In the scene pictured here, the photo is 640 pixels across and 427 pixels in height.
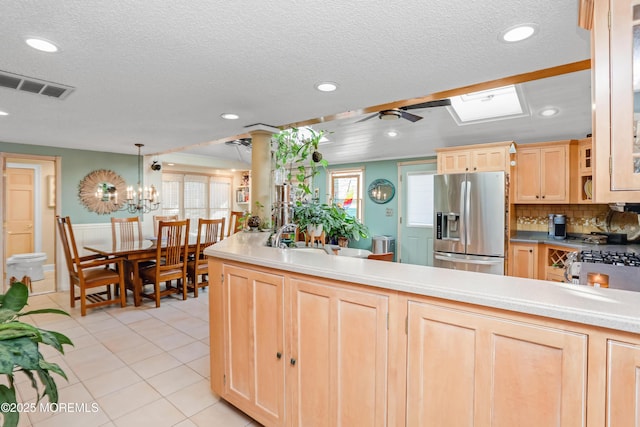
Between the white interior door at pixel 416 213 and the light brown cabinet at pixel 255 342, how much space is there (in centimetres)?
475

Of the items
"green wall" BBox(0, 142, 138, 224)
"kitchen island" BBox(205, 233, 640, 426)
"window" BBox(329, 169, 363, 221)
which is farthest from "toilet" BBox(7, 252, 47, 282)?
"window" BBox(329, 169, 363, 221)

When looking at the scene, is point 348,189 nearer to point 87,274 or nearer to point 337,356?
point 87,274

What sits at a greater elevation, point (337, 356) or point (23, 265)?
point (337, 356)

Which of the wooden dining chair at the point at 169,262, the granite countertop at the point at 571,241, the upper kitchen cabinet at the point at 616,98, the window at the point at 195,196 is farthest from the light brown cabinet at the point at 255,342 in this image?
the window at the point at 195,196

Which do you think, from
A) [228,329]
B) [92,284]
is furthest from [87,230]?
[228,329]

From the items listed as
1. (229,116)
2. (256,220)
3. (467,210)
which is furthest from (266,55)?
(467,210)

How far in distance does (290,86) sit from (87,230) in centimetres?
481

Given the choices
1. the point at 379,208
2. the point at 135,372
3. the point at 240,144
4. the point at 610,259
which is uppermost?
the point at 240,144

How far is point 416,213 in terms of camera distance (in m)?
6.20

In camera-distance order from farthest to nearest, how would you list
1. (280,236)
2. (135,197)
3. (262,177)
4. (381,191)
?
1. (381,191)
2. (135,197)
3. (262,177)
4. (280,236)

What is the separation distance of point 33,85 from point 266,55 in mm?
1854

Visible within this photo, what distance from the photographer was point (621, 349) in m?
0.88

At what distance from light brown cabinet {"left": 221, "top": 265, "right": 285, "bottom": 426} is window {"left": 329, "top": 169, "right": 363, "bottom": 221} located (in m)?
5.27

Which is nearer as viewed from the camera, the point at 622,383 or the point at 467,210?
the point at 622,383
